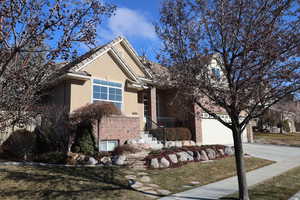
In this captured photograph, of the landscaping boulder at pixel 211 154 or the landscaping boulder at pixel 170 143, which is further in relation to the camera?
the landscaping boulder at pixel 170 143

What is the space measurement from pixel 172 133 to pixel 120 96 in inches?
182

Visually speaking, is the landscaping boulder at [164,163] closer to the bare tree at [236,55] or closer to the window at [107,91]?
the bare tree at [236,55]

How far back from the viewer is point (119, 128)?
14.1 meters

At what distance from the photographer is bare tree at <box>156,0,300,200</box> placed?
580cm

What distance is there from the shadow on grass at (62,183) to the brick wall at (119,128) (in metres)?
3.93

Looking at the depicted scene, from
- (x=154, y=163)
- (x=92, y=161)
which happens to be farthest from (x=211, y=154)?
(x=92, y=161)

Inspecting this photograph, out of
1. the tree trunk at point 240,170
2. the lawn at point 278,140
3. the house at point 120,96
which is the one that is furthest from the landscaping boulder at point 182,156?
the lawn at point 278,140

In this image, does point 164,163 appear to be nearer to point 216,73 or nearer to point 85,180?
point 85,180

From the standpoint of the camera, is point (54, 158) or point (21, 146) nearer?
point (54, 158)

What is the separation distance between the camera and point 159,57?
7570 mm

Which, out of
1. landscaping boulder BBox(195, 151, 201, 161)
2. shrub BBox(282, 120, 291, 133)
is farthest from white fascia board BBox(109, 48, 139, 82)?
shrub BBox(282, 120, 291, 133)

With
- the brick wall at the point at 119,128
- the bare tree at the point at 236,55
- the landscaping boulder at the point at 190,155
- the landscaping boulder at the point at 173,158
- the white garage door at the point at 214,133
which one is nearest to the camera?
the bare tree at the point at 236,55

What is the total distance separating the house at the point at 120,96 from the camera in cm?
1398

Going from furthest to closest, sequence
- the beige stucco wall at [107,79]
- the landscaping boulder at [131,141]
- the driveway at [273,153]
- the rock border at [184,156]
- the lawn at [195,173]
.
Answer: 1. the driveway at [273,153]
2. the beige stucco wall at [107,79]
3. the landscaping boulder at [131,141]
4. the rock border at [184,156]
5. the lawn at [195,173]
